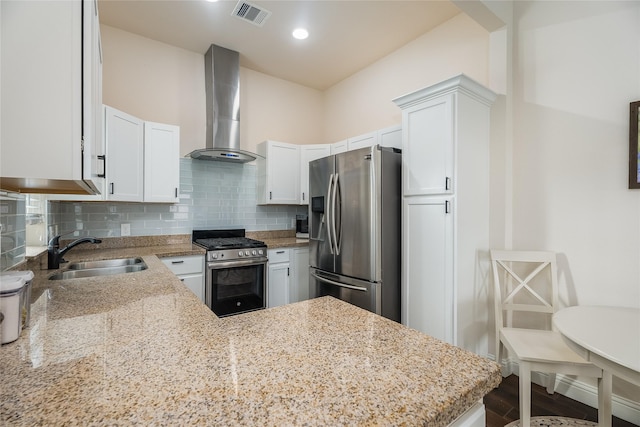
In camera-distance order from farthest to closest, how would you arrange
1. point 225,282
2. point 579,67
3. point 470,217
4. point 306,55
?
point 306,55, point 225,282, point 470,217, point 579,67

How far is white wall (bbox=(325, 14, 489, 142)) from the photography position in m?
2.58

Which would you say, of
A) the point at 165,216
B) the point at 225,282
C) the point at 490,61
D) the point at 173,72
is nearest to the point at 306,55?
the point at 173,72

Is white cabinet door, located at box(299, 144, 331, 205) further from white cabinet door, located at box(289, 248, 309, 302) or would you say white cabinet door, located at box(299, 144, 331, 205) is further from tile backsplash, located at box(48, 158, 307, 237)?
white cabinet door, located at box(289, 248, 309, 302)

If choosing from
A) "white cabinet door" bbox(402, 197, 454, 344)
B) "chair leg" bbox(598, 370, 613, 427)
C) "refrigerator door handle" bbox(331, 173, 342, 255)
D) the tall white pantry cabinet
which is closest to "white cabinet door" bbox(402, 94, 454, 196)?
the tall white pantry cabinet

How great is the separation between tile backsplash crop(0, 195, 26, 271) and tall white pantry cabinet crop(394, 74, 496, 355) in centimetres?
236

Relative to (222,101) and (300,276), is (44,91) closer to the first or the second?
(222,101)

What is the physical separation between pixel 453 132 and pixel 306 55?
85.1 inches

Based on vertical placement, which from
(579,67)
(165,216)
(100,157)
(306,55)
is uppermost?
(306,55)

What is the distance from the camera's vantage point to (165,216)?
313 centimetres

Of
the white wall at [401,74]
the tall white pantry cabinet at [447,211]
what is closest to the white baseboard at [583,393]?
the tall white pantry cabinet at [447,211]

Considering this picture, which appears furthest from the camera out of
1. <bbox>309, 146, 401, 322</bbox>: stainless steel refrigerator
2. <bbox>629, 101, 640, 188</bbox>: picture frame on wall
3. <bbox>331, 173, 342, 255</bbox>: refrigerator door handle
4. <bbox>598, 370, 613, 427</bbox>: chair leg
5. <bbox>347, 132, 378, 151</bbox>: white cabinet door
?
<bbox>347, 132, 378, 151</bbox>: white cabinet door

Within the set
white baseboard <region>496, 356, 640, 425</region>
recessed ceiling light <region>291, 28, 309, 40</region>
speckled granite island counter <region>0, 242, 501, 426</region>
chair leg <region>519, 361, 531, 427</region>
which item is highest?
recessed ceiling light <region>291, 28, 309, 40</region>

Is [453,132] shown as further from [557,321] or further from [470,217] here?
[557,321]

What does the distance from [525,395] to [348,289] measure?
1.35 meters
